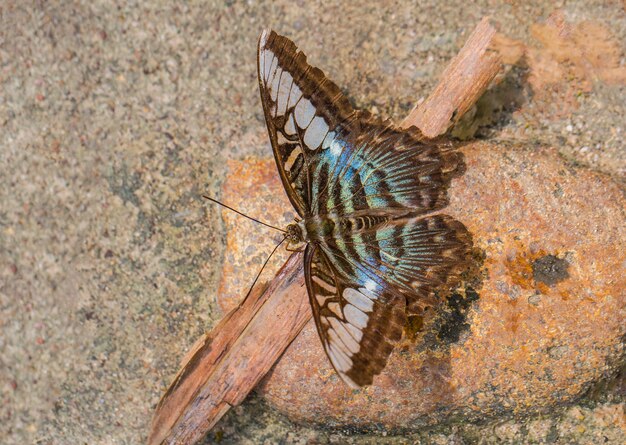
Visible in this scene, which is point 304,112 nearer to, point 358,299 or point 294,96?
point 294,96

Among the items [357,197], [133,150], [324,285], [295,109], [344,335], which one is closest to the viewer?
[344,335]

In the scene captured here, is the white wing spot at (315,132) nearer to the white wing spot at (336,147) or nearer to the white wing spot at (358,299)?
the white wing spot at (336,147)

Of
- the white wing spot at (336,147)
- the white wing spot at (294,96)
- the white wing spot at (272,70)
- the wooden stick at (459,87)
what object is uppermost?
the white wing spot at (272,70)

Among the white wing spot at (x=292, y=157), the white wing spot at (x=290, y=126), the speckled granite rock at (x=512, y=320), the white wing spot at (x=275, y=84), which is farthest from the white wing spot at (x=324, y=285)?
the white wing spot at (x=275, y=84)

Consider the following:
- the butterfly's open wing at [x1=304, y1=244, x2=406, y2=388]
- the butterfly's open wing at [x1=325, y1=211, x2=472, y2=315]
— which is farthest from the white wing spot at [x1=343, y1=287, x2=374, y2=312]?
the butterfly's open wing at [x1=325, y1=211, x2=472, y2=315]

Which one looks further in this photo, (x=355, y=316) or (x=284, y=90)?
(x=284, y=90)

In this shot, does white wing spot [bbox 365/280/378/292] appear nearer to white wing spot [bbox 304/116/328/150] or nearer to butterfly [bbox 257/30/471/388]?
butterfly [bbox 257/30/471/388]

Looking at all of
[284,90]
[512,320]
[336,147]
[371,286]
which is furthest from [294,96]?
[512,320]
